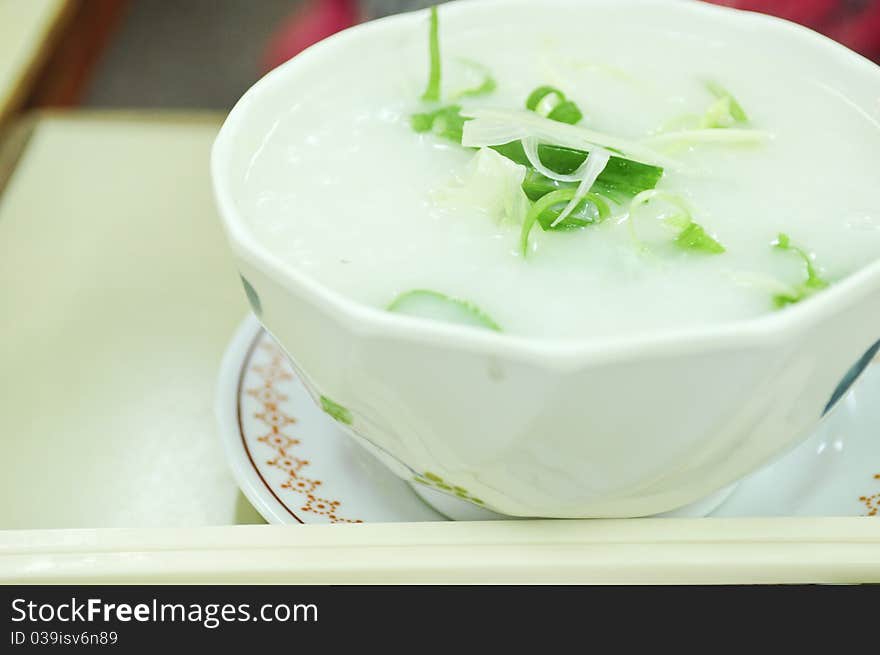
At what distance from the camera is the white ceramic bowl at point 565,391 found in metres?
0.60

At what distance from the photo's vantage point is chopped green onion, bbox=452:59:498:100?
0.99m

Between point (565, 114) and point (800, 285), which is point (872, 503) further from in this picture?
point (565, 114)

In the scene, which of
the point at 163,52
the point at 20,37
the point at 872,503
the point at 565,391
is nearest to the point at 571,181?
the point at 565,391

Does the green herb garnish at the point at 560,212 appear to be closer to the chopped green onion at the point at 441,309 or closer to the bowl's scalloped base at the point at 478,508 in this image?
the chopped green onion at the point at 441,309

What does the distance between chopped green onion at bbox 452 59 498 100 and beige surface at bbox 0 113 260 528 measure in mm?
388

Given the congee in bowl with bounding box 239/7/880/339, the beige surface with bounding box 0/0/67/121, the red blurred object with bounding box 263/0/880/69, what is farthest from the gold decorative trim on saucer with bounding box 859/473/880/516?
the beige surface with bounding box 0/0/67/121

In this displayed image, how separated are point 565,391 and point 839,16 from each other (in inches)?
53.7

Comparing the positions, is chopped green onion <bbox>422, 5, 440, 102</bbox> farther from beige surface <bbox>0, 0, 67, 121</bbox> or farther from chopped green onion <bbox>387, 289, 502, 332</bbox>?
beige surface <bbox>0, 0, 67, 121</bbox>

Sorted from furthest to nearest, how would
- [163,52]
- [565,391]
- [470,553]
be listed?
[163,52] → [470,553] → [565,391]

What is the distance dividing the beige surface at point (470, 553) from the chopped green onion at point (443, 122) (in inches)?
14.2

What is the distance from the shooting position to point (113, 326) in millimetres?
1168

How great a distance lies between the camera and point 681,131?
0.90 metres
